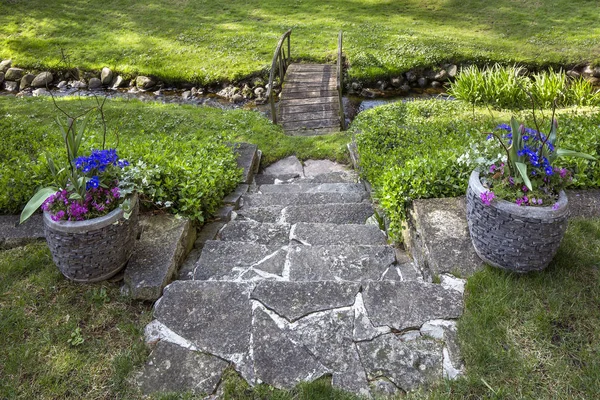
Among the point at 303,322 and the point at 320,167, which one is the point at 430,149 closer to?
the point at 320,167

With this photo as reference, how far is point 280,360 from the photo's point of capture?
235cm

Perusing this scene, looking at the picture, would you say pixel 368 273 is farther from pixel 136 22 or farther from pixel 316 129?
pixel 136 22

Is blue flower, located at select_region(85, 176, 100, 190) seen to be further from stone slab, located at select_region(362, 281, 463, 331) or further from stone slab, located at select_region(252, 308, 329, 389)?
stone slab, located at select_region(362, 281, 463, 331)

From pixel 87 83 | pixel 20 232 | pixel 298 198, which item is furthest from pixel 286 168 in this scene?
pixel 87 83

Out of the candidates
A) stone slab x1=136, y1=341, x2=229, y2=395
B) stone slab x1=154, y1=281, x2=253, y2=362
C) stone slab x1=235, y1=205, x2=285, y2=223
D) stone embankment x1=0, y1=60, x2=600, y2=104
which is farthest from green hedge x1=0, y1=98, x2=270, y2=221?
stone embankment x1=0, y1=60, x2=600, y2=104

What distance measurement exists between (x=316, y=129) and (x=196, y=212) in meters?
5.23

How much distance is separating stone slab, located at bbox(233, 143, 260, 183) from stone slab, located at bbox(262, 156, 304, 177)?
28cm

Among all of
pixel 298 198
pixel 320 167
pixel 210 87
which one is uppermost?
pixel 298 198

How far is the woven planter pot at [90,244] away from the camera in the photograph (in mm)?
2756

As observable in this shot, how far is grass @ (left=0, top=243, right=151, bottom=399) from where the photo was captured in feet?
7.56

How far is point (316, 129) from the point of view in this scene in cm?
870

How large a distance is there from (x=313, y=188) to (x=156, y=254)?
9.26ft

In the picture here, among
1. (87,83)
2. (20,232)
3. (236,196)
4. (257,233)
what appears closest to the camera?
(20,232)

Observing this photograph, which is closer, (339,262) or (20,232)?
(339,262)
